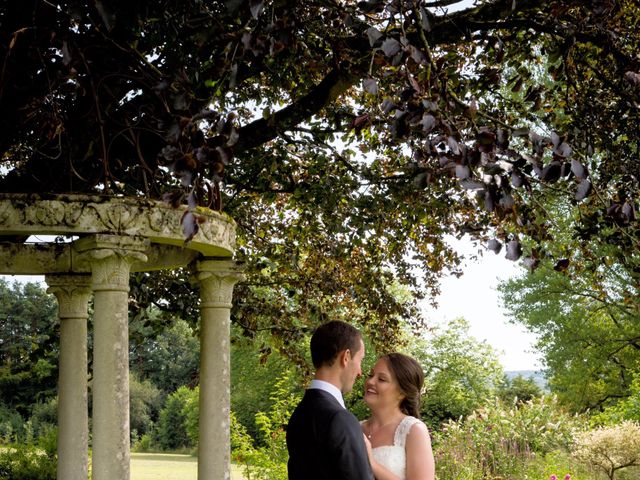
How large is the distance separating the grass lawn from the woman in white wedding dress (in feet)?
60.8

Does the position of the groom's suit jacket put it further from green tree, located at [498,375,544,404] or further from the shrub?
green tree, located at [498,375,544,404]

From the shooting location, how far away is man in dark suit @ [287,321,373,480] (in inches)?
125

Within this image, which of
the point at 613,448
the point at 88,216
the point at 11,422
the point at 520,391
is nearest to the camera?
the point at 88,216

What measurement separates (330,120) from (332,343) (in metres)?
6.09

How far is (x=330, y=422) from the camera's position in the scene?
323 centimetres

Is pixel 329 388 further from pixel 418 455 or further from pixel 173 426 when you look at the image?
pixel 173 426

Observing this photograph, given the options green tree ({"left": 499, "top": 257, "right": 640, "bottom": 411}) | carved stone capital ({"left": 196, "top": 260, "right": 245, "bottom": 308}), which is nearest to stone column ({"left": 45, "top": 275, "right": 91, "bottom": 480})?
carved stone capital ({"left": 196, "top": 260, "right": 245, "bottom": 308})

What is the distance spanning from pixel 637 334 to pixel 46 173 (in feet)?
71.7

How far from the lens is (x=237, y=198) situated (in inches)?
420

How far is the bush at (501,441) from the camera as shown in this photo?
45.2 ft

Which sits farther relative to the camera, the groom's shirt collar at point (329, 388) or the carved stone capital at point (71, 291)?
the carved stone capital at point (71, 291)

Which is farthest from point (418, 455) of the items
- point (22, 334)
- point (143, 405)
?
point (22, 334)

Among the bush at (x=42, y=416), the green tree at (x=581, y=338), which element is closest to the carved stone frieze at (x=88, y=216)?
the green tree at (x=581, y=338)

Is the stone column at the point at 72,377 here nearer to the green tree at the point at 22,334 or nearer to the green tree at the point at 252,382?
the green tree at the point at 252,382
